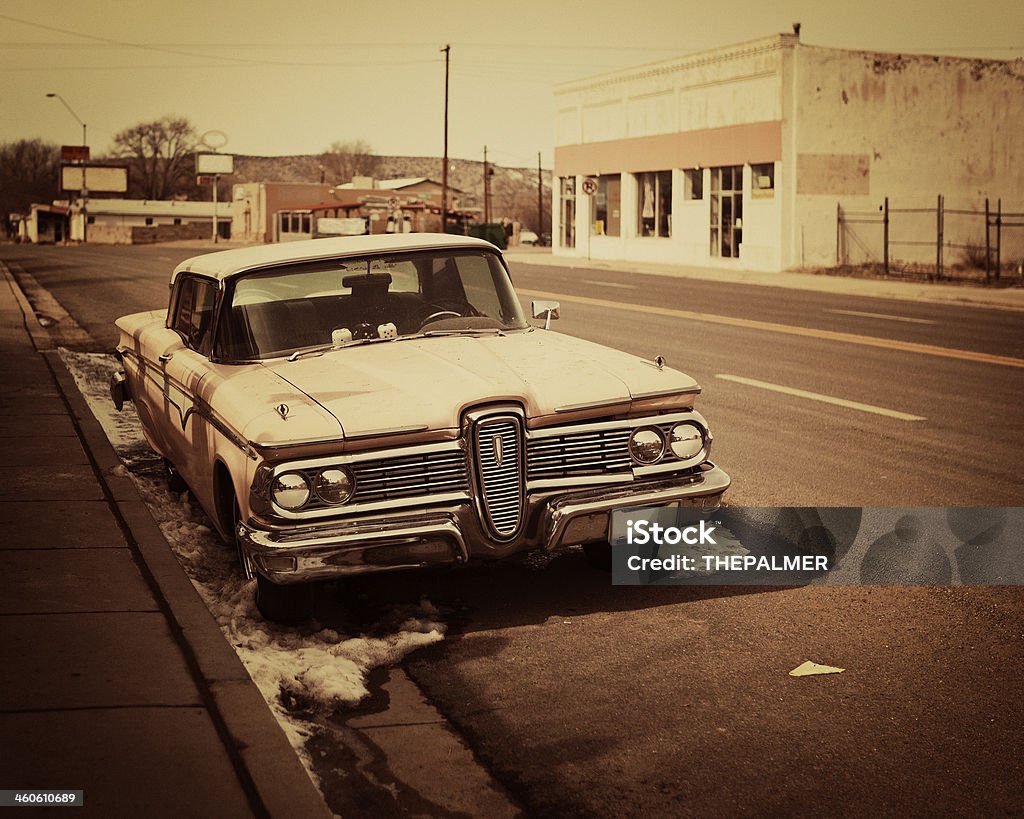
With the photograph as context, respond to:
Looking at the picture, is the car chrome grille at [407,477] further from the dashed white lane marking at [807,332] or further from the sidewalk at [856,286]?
the sidewalk at [856,286]

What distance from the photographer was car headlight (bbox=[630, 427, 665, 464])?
573 centimetres

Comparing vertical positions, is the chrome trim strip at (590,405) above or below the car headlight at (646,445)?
above

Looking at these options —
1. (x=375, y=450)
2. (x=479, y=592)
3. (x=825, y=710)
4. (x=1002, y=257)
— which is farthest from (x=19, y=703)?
(x=1002, y=257)

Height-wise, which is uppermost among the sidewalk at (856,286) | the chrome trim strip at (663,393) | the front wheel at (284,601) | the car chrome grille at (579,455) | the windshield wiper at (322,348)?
the sidewalk at (856,286)

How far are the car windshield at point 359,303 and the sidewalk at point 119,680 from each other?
1.18 m

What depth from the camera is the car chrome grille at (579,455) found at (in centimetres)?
553

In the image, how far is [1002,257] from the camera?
1802 inches

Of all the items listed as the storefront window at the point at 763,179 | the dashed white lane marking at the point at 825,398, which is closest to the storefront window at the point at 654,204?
the storefront window at the point at 763,179

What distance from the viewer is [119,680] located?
15.0 feet

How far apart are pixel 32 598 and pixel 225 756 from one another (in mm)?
2000

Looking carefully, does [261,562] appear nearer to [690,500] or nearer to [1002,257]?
[690,500]

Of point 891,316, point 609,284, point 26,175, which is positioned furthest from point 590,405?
point 26,175

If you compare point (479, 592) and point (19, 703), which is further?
point (479, 592)

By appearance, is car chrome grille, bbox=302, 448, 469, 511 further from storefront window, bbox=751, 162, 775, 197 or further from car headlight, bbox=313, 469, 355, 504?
storefront window, bbox=751, 162, 775, 197
